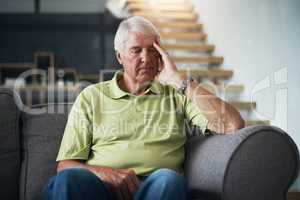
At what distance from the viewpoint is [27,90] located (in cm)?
662

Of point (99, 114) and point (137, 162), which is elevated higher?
point (99, 114)

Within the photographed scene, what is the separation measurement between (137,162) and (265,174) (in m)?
0.45

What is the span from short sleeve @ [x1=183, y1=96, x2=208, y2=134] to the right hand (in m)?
0.40

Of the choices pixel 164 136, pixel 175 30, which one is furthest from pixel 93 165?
pixel 175 30

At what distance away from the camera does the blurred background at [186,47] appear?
2.88m

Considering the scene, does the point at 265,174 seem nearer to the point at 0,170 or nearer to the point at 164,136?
the point at 164,136

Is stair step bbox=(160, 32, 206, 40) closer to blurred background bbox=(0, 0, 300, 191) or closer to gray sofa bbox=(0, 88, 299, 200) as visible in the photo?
blurred background bbox=(0, 0, 300, 191)

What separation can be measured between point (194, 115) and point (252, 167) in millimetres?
393

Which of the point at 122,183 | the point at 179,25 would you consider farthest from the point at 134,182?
the point at 179,25

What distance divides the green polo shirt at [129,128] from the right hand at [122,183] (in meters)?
0.16

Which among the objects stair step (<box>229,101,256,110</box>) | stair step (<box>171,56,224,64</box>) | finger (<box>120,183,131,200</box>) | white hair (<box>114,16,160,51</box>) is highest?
white hair (<box>114,16,160,51</box>)

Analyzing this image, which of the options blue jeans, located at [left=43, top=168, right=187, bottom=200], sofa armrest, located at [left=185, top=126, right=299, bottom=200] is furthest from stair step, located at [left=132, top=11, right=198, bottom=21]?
blue jeans, located at [left=43, top=168, right=187, bottom=200]

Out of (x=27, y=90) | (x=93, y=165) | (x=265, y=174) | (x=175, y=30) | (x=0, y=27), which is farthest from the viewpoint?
(x=0, y=27)

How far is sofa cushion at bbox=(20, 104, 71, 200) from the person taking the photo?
1709 mm
